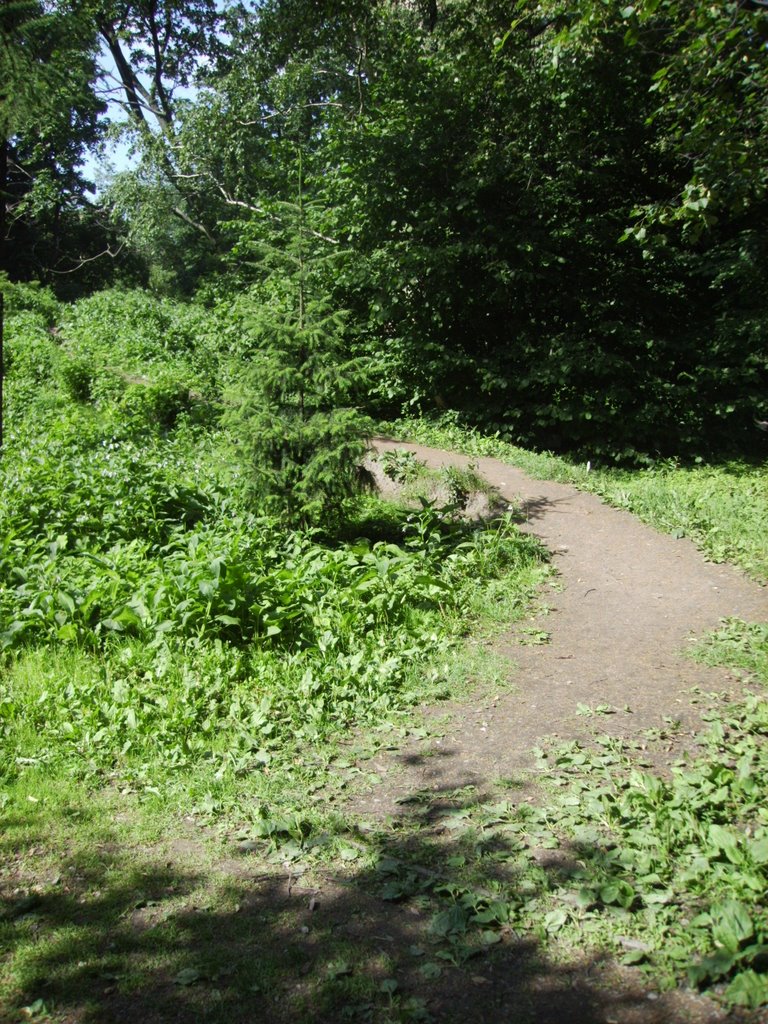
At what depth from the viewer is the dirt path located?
4273mm

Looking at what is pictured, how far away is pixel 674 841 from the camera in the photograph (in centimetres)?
323

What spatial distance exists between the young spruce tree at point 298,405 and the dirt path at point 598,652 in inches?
85.0

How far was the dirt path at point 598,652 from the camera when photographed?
427cm

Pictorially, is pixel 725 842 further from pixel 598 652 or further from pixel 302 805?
pixel 598 652

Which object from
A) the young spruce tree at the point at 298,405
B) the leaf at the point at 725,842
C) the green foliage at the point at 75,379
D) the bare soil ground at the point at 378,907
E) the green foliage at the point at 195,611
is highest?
the green foliage at the point at 75,379

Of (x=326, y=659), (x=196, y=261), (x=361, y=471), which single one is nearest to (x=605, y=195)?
(x=361, y=471)

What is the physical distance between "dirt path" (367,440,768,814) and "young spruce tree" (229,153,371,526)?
→ 216cm

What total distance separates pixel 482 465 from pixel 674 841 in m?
7.34

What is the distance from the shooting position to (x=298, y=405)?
6984 millimetres

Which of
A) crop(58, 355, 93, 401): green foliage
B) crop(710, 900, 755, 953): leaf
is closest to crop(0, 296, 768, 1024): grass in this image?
crop(710, 900, 755, 953): leaf

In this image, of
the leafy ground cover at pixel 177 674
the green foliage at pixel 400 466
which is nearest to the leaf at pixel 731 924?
the leafy ground cover at pixel 177 674

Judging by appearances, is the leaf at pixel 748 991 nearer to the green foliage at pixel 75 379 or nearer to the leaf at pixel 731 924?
the leaf at pixel 731 924

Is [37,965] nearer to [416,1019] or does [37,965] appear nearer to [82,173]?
[416,1019]

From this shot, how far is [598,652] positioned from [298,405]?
3351mm
